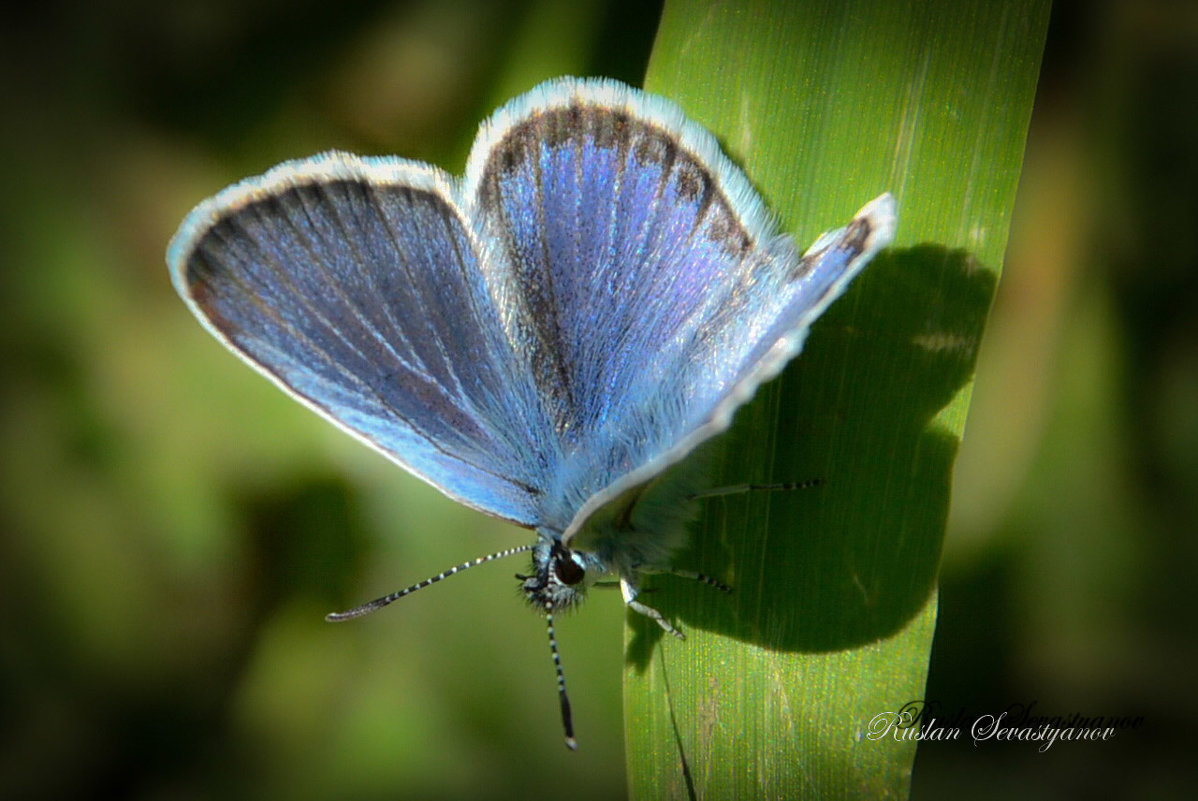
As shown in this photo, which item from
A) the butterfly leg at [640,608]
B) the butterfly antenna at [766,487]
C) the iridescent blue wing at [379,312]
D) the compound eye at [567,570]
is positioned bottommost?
the butterfly leg at [640,608]

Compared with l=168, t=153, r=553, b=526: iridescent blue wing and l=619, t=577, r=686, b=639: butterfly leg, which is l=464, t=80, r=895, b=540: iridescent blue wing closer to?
l=168, t=153, r=553, b=526: iridescent blue wing

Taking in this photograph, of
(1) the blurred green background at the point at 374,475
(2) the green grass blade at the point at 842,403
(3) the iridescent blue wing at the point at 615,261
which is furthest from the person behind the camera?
(1) the blurred green background at the point at 374,475

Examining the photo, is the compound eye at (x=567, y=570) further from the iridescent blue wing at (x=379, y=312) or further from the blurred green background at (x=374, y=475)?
the blurred green background at (x=374, y=475)

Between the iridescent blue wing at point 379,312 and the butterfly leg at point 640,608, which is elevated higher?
the iridescent blue wing at point 379,312

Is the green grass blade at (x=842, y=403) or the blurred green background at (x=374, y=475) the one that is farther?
the blurred green background at (x=374, y=475)

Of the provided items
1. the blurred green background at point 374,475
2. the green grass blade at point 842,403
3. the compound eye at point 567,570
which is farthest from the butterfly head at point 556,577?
the blurred green background at point 374,475

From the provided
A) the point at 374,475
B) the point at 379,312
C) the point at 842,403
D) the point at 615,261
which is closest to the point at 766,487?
the point at 842,403

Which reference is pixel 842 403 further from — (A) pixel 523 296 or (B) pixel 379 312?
(B) pixel 379 312
